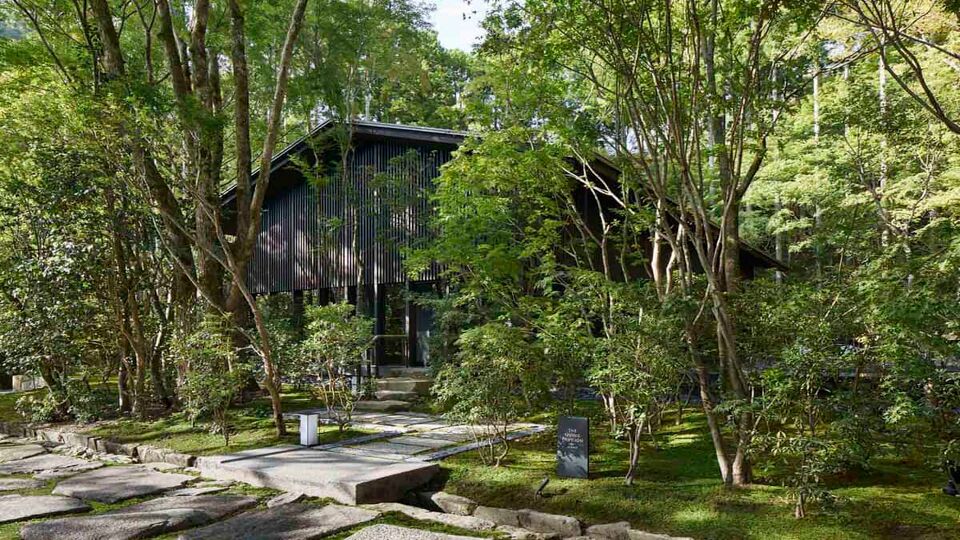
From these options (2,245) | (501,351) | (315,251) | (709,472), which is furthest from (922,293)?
(315,251)

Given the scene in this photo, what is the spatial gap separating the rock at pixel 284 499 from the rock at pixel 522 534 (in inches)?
73.2

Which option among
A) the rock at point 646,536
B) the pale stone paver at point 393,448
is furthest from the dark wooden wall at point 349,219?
the rock at point 646,536

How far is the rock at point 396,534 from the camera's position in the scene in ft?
14.7

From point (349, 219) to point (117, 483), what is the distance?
991cm

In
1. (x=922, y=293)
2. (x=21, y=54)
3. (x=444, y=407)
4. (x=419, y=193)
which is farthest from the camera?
(x=419, y=193)

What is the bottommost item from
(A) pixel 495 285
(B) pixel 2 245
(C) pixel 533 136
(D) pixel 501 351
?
(D) pixel 501 351

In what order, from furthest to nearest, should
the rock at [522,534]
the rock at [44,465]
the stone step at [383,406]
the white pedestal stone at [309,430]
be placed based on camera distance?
the stone step at [383,406], the white pedestal stone at [309,430], the rock at [44,465], the rock at [522,534]

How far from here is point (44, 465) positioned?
761 centimetres

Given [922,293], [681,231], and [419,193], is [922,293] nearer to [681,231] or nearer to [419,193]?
[681,231]

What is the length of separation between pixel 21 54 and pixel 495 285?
784 centimetres

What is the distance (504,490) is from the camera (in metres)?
5.65

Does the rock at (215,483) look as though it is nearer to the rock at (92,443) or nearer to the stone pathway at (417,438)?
the stone pathway at (417,438)

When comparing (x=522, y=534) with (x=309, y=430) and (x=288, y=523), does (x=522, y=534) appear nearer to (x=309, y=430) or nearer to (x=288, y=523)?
(x=288, y=523)

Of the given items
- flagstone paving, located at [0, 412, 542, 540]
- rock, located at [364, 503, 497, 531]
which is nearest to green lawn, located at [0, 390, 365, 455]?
flagstone paving, located at [0, 412, 542, 540]
